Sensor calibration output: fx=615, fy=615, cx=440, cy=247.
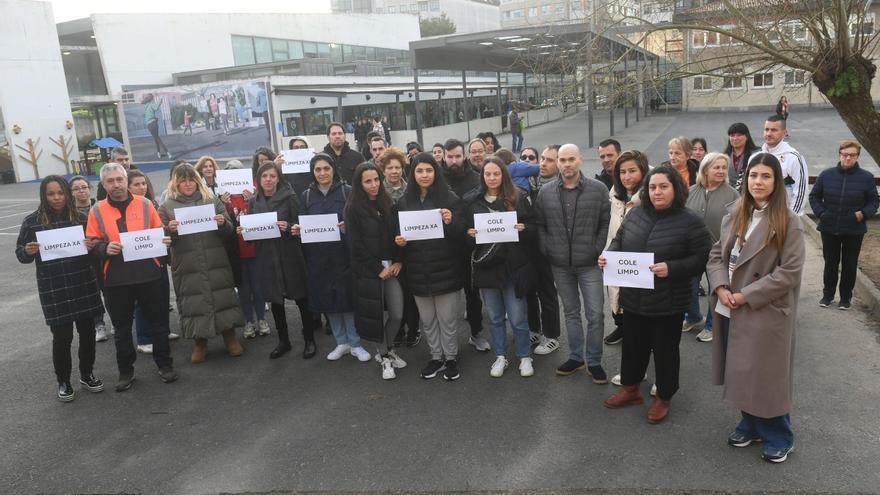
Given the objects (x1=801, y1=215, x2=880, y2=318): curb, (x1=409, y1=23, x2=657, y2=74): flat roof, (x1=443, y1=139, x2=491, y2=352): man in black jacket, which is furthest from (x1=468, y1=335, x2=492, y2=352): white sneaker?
(x1=409, y1=23, x2=657, y2=74): flat roof

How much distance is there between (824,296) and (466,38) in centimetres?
1625

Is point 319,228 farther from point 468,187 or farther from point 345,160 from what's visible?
point 345,160

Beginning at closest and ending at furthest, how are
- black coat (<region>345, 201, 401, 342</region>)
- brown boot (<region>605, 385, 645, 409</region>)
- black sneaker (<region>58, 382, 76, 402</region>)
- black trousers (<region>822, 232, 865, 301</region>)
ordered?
1. brown boot (<region>605, 385, 645, 409</region>)
2. black coat (<region>345, 201, 401, 342</region>)
3. black sneaker (<region>58, 382, 76, 402</region>)
4. black trousers (<region>822, 232, 865, 301</region>)

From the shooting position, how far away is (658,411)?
450cm

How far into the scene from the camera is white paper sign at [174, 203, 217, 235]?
19.0 feet

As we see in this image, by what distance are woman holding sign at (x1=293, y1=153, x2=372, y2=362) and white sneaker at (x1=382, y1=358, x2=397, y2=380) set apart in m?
0.42

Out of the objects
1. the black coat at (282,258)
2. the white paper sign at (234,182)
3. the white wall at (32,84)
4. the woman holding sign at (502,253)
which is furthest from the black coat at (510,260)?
the white wall at (32,84)

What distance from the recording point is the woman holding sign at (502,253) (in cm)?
515

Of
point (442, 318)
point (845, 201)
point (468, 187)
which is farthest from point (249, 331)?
point (845, 201)

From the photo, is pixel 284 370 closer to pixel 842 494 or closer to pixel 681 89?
pixel 842 494

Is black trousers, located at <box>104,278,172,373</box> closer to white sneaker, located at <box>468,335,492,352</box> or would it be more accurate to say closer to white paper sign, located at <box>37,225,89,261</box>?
white paper sign, located at <box>37,225,89,261</box>

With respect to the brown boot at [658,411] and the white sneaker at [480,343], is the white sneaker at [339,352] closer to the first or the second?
the white sneaker at [480,343]

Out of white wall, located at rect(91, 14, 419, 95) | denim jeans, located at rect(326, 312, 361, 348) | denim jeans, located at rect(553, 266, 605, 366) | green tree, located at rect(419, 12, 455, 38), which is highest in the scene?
green tree, located at rect(419, 12, 455, 38)

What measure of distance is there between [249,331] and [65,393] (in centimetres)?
190
